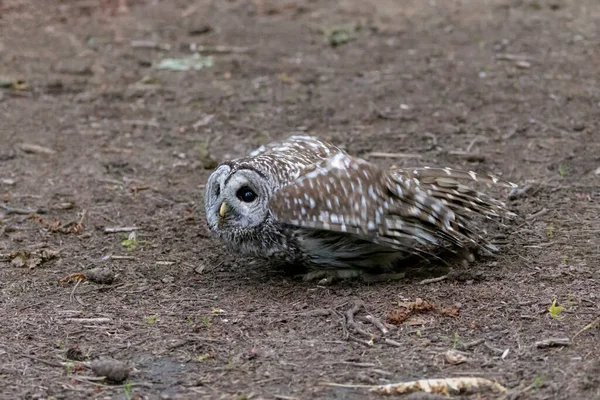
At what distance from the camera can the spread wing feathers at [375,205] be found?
526cm

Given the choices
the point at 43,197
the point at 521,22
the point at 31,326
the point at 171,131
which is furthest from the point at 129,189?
the point at 521,22

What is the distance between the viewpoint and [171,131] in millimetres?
8266

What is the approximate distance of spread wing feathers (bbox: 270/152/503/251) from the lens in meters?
5.26

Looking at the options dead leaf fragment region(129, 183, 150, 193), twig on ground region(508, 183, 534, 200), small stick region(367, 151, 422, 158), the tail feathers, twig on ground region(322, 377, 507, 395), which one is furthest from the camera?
small stick region(367, 151, 422, 158)

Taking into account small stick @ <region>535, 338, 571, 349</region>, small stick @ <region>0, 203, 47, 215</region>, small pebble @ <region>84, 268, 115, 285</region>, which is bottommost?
small stick @ <region>0, 203, 47, 215</region>

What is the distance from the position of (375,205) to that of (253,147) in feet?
9.11

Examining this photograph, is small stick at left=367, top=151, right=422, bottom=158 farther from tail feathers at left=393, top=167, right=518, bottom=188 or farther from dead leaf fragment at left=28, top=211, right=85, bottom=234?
dead leaf fragment at left=28, top=211, right=85, bottom=234

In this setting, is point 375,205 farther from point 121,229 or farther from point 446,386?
point 121,229

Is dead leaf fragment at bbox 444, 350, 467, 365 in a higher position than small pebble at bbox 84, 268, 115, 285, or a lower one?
higher

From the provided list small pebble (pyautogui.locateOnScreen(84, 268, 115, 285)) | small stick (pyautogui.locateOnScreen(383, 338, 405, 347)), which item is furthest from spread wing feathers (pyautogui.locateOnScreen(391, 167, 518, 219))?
small pebble (pyautogui.locateOnScreen(84, 268, 115, 285))

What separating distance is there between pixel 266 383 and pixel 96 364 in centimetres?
85

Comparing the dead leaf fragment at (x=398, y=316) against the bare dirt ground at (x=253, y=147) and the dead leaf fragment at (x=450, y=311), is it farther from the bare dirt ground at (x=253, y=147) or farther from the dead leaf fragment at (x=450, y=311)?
the dead leaf fragment at (x=450, y=311)

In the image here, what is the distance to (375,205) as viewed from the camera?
5.32 m

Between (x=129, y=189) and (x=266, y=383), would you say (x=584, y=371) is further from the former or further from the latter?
(x=129, y=189)
